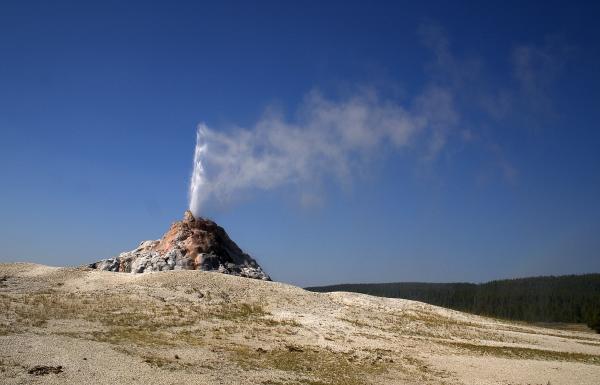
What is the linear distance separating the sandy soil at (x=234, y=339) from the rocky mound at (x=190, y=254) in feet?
29.9

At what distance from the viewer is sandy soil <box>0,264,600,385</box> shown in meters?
22.2

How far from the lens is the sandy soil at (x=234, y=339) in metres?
22.2

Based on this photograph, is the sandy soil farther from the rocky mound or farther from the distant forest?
the distant forest

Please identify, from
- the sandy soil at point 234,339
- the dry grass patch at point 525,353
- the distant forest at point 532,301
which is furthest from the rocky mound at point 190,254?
the distant forest at point 532,301

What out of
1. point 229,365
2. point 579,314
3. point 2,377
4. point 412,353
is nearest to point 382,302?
point 412,353

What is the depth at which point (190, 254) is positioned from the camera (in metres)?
62.2

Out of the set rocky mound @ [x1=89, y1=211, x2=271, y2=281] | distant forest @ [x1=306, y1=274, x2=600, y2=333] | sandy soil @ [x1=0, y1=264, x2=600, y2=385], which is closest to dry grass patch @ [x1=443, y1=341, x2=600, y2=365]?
sandy soil @ [x1=0, y1=264, x2=600, y2=385]

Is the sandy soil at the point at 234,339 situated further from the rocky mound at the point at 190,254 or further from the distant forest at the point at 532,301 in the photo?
the distant forest at the point at 532,301

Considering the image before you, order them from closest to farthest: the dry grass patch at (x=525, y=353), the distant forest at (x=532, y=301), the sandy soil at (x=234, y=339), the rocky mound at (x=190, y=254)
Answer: the sandy soil at (x=234, y=339) → the dry grass patch at (x=525, y=353) → the rocky mound at (x=190, y=254) → the distant forest at (x=532, y=301)

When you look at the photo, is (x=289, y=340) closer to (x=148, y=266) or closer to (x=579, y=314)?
(x=148, y=266)

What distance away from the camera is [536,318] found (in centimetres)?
15575

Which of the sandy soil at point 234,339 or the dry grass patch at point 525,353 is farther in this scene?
the dry grass patch at point 525,353

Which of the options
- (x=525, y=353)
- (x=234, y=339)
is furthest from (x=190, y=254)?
(x=525, y=353)

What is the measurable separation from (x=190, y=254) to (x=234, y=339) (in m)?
32.2
